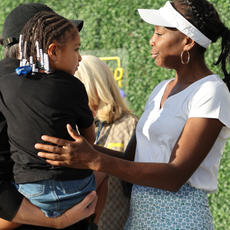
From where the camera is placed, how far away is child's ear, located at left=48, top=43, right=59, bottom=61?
1.82 metres

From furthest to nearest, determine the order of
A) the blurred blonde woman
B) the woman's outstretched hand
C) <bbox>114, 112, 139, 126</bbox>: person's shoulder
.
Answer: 1. <bbox>114, 112, 139, 126</bbox>: person's shoulder
2. the blurred blonde woman
3. the woman's outstretched hand

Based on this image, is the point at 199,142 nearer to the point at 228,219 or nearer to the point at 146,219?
the point at 146,219

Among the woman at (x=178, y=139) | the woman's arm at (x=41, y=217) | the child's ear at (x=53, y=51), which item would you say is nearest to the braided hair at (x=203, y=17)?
the woman at (x=178, y=139)

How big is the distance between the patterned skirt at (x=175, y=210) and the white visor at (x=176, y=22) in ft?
3.21

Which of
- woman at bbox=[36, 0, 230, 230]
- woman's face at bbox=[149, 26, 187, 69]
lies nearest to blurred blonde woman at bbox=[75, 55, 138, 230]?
woman at bbox=[36, 0, 230, 230]

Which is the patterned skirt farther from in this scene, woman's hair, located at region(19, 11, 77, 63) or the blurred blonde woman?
woman's hair, located at region(19, 11, 77, 63)

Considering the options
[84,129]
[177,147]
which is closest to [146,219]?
[177,147]

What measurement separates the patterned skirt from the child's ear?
1.06 meters

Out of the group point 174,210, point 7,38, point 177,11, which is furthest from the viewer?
point 7,38

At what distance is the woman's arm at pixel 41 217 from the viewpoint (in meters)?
1.69

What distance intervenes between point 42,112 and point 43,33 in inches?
19.2

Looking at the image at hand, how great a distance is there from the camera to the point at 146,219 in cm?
198

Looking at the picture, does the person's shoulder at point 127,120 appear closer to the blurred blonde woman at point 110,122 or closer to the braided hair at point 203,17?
the blurred blonde woman at point 110,122

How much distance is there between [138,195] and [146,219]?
0.17 m
